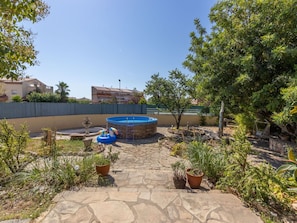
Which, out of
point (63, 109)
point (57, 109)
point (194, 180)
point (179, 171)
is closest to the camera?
point (194, 180)

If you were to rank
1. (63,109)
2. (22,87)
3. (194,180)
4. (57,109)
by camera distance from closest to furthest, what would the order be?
(194,180) → (57,109) → (63,109) → (22,87)

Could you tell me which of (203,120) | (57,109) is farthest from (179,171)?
(203,120)

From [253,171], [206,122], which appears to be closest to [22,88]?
[206,122]

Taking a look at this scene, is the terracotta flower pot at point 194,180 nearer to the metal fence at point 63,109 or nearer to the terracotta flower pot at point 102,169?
the terracotta flower pot at point 102,169

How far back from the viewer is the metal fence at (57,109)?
10836 mm

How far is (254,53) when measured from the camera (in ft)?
18.7

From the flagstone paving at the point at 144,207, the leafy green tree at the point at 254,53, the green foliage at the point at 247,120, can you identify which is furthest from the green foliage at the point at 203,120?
the flagstone paving at the point at 144,207

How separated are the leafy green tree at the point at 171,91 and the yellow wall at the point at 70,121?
337 centimetres

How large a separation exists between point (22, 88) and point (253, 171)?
3588cm

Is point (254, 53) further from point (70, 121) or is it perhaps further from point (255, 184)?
point (70, 121)

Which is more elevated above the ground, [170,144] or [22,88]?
[22,88]

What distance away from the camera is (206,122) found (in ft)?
54.9

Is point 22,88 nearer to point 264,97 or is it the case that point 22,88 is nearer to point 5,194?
point 5,194

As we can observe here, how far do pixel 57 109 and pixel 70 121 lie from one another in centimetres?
141
